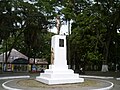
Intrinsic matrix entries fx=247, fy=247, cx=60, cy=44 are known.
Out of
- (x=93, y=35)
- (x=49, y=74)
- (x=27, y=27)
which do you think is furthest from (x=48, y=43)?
(x=49, y=74)

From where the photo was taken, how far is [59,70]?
64.0 feet

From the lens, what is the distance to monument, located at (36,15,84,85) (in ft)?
61.2

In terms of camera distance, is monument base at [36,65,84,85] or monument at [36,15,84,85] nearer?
monument base at [36,65,84,85]

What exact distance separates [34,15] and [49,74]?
19.2 meters

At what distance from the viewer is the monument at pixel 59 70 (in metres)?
18.7

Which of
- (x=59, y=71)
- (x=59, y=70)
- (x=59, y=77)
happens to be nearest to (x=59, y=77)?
(x=59, y=77)

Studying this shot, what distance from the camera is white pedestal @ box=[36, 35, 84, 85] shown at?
18562 millimetres

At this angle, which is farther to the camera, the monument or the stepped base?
the monument

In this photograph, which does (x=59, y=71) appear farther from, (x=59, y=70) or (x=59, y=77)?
(x=59, y=77)

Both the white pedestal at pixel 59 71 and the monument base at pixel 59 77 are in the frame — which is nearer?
the monument base at pixel 59 77

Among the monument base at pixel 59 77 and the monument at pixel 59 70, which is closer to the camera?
the monument base at pixel 59 77

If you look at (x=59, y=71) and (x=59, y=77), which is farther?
(x=59, y=71)

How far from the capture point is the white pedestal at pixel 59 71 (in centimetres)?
1856

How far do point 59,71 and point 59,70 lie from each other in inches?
7.2
